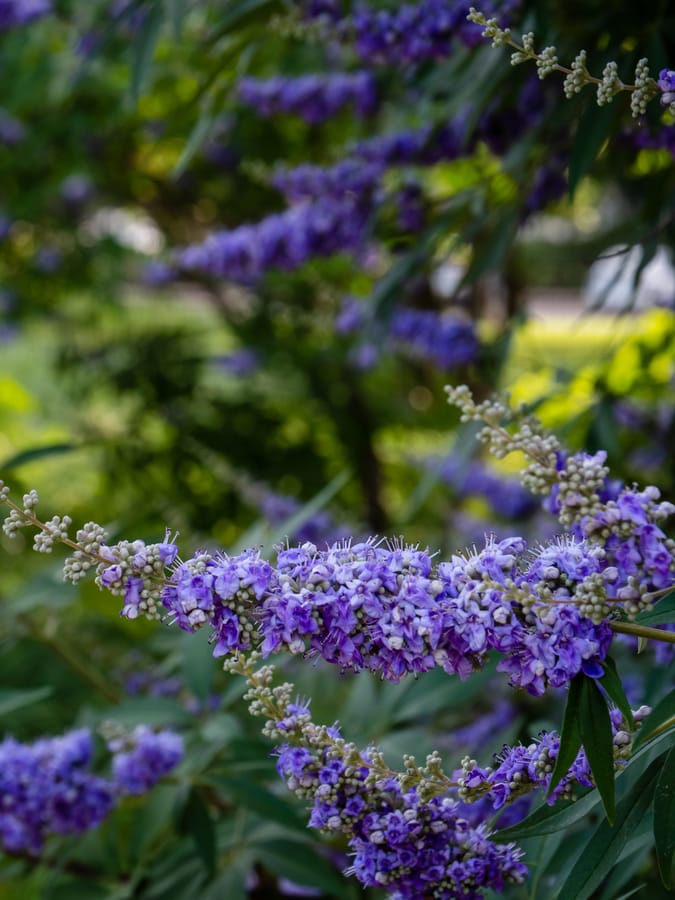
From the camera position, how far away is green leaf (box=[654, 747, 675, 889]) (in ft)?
3.82

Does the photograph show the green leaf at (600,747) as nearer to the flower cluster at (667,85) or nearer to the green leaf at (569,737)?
the green leaf at (569,737)

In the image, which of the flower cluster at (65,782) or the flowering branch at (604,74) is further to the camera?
the flower cluster at (65,782)

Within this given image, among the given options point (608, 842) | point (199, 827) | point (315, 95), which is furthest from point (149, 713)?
point (315, 95)

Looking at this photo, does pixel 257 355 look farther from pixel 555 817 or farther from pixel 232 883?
pixel 555 817

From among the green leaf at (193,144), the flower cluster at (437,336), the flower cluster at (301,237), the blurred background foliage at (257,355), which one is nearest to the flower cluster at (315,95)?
the blurred background foliage at (257,355)

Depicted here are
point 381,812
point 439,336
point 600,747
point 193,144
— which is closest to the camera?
point 600,747

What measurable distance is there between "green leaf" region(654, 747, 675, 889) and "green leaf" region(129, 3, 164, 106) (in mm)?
1535

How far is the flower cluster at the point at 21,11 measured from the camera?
4.01 m

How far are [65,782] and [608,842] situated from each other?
4.27 ft

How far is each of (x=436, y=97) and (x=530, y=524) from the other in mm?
2188

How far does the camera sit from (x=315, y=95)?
3059 millimetres

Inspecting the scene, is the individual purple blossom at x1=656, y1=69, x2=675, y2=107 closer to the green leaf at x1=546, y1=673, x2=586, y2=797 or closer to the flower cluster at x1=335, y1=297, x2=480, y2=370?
the green leaf at x1=546, y1=673, x2=586, y2=797

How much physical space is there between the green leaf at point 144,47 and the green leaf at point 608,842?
152cm

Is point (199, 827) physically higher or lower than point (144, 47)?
lower
